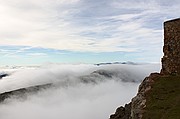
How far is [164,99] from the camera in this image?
1395 inches

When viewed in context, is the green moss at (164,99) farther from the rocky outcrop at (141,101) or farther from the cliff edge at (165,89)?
the rocky outcrop at (141,101)

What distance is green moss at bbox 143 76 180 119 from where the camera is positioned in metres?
31.7

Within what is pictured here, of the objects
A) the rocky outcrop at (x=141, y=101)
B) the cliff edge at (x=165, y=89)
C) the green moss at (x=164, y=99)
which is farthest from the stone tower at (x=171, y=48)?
the green moss at (x=164, y=99)

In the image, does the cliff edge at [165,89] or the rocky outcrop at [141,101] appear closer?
the cliff edge at [165,89]

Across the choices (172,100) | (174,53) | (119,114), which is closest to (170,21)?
(174,53)

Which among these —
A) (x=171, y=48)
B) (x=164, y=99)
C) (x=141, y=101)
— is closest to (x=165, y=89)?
(x=164, y=99)

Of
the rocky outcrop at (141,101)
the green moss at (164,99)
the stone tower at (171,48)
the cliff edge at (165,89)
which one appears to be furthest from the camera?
the stone tower at (171,48)

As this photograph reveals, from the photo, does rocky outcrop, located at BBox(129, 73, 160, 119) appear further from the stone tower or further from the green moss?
the stone tower

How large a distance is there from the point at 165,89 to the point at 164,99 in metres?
3.13

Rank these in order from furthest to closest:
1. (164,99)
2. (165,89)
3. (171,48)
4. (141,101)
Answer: (171,48)
(165,89)
(141,101)
(164,99)

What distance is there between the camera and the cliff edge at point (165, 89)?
32.7 metres

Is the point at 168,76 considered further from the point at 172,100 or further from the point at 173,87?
the point at 172,100

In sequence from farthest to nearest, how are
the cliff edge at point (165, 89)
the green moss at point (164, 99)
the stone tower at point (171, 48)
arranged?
1. the stone tower at point (171, 48)
2. the cliff edge at point (165, 89)
3. the green moss at point (164, 99)

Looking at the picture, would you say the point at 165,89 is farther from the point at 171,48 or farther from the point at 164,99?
the point at 171,48
